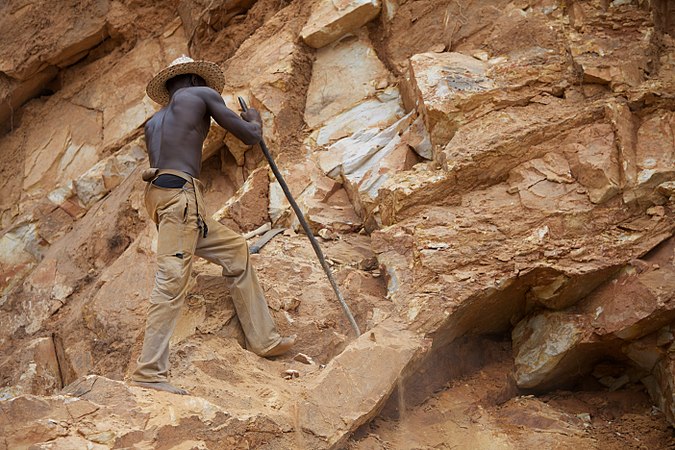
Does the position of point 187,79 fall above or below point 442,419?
above

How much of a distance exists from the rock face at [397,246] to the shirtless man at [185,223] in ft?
0.54

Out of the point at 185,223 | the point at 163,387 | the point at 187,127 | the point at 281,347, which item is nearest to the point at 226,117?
the point at 187,127

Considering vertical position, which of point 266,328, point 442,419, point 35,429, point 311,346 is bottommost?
point 442,419

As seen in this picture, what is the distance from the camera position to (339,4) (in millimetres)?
6516

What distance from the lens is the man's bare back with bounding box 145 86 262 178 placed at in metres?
4.19

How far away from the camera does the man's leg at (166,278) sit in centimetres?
374

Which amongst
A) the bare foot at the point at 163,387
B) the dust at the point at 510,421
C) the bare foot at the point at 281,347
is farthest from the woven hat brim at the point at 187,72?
the dust at the point at 510,421

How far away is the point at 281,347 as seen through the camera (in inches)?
172

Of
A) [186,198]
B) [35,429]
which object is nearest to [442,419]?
[186,198]

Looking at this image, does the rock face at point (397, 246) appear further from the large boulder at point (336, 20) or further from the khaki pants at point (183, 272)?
the khaki pants at point (183, 272)

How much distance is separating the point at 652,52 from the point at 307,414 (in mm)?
3582

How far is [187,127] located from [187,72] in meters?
0.52

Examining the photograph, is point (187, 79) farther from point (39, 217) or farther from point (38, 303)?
point (39, 217)

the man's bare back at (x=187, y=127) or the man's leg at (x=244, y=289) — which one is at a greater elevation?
the man's bare back at (x=187, y=127)
